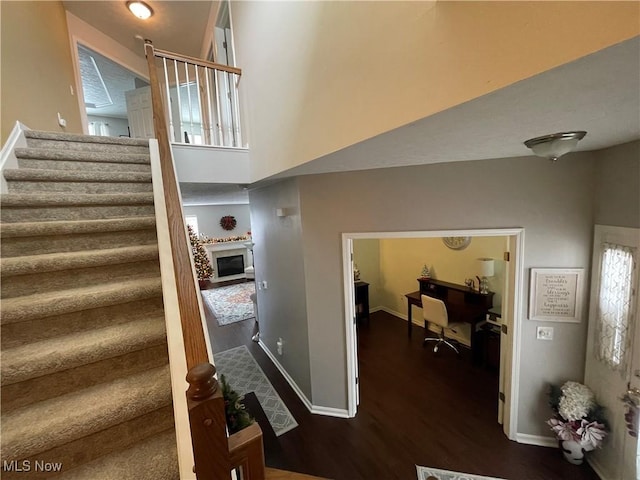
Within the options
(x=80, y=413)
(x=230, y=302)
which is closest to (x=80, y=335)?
(x=80, y=413)

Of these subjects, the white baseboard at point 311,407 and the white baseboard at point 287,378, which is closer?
the white baseboard at point 311,407

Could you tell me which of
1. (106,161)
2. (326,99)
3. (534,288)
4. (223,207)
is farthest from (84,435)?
(223,207)

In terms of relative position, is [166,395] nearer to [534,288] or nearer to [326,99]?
[326,99]

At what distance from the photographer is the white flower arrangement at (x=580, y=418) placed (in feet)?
6.44

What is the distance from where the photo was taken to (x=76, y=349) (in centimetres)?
120

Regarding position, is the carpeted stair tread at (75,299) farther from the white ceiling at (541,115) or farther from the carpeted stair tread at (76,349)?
the white ceiling at (541,115)

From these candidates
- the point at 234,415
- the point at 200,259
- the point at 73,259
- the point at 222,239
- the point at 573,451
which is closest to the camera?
the point at 234,415

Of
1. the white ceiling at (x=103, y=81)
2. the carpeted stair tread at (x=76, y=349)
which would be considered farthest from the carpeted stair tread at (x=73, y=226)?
the white ceiling at (x=103, y=81)

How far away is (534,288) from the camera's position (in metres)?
2.19

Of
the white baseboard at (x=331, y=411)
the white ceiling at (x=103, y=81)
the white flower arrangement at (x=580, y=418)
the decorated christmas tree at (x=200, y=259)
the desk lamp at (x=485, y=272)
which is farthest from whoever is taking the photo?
the decorated christmas tree at (x=200, y=259)

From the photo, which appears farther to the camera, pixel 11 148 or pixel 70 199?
pixel 11 148

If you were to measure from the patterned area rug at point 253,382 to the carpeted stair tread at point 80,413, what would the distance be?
1665 mm

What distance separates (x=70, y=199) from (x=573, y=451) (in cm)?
428

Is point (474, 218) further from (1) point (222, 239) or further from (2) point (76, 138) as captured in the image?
(1) point (222, 239)
